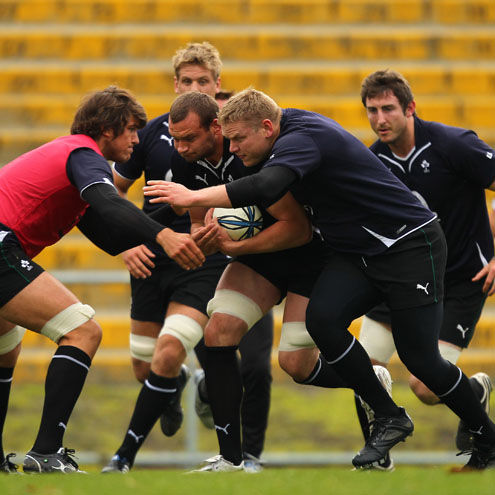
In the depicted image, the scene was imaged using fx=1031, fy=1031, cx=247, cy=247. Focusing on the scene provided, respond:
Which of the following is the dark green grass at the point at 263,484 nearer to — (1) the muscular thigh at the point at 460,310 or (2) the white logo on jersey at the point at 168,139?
(1) the muscular thigh at the point at 460,310

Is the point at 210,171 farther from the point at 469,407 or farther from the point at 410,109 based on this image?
the point at 469,407

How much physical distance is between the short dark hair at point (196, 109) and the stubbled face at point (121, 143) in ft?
0.80

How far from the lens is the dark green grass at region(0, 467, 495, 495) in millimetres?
3854

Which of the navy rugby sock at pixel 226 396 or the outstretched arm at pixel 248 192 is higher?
the outstretched arm at pixel 248 192

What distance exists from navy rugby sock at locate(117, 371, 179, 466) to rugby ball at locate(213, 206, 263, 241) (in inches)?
40.5

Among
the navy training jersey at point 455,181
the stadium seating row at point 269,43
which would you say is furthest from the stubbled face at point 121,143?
the stadium seating row at point 269,43

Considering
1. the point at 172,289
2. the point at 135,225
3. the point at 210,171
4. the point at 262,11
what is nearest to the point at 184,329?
the point at 172,289

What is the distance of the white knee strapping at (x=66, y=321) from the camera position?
196 inches

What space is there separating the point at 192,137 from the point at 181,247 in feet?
1.97

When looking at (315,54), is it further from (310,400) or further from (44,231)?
(44,231)

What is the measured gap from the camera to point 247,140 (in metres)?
5.00

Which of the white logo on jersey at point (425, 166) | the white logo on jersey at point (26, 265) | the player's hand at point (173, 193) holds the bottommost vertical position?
the white logo on jersey at point (26, 265)

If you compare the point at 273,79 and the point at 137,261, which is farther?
the point at 273,79

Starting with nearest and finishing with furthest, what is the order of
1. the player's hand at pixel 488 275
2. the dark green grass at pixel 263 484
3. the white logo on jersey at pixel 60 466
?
1. the dark green grass at pixel 263 484
2. the white logo on jersey at pixel 60 466
3. the player's hand at pixel 488 275
